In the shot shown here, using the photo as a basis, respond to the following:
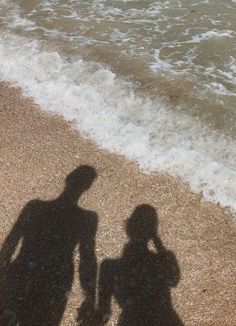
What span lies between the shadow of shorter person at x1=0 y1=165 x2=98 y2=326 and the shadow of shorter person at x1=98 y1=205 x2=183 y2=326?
0.25 m

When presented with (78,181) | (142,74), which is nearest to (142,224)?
(78,181)

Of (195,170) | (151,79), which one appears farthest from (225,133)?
(151,79)

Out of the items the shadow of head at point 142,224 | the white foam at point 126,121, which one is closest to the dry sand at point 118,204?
the shadow of head at point 142,224

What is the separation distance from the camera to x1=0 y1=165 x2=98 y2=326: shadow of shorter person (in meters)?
5.68

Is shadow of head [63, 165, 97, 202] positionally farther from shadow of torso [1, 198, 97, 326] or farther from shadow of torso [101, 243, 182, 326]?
shadow of torso [101, 243, 182, 326]

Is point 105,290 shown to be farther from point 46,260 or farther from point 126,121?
point 126,121

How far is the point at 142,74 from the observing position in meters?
10.4

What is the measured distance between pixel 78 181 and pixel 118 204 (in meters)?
0.95

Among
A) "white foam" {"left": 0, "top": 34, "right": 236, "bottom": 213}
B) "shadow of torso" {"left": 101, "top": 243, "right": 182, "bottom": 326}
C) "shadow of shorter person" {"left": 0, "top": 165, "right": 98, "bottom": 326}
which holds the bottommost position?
"shadow of torso" {"left": 101, "top": 243, "right": 182, "bottom": 326}

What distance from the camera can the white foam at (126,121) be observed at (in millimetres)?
7645

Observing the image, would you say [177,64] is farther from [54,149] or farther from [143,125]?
[54,149]

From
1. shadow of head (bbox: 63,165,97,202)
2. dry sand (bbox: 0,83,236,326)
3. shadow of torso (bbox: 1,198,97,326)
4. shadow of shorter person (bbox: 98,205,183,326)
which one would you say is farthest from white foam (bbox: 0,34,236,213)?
shadow of torso (bbox: 1,198,97,326)

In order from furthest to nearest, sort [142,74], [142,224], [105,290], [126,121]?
[142,74], [126,121], [142,224], [105,290]

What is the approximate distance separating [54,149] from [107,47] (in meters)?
4.65
